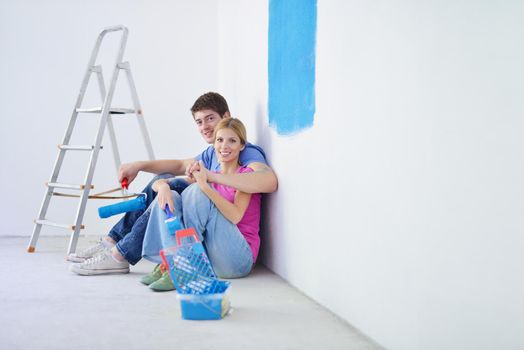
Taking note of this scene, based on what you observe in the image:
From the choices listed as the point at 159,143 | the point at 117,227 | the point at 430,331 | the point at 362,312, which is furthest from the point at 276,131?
the point at 159,143

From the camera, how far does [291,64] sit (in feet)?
8.67

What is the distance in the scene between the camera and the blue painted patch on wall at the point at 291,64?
7.89 feet

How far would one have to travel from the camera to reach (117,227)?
3.10 meters

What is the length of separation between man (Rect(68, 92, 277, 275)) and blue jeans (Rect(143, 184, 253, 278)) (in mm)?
119

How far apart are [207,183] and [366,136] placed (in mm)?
1124

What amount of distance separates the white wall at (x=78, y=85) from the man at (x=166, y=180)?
1.34 metres

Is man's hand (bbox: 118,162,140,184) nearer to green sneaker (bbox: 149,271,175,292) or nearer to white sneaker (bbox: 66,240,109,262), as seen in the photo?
white sneaker (bbox: 66,240,109,262)

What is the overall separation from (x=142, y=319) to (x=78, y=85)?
2.91 m

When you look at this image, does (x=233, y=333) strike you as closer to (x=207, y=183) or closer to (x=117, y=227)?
(x=207, y=183)

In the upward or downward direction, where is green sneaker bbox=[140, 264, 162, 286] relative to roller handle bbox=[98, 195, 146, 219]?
downward

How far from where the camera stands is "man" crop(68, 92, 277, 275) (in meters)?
2.79

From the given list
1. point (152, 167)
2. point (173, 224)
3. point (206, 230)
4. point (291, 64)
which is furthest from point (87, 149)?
point (291, 64)

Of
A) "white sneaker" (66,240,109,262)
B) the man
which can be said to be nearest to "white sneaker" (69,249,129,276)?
the man

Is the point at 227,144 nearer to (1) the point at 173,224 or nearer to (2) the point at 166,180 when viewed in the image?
(2) the point at 166,180
